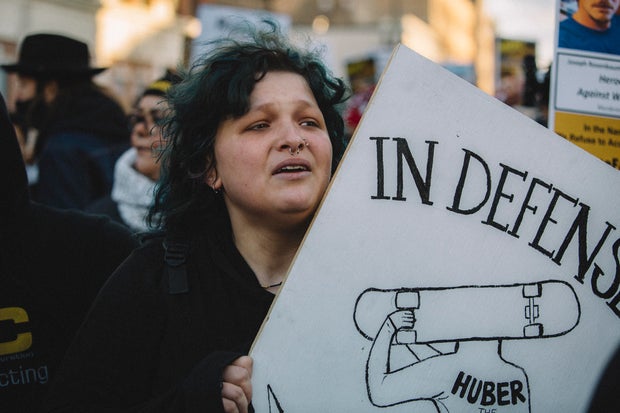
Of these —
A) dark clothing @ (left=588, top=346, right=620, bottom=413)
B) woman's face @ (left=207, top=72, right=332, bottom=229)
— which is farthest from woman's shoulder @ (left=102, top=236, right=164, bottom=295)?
dark clothing @ (left=588, top=346, right=620, bottom=413)

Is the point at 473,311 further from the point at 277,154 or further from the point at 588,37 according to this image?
the point at 588,37

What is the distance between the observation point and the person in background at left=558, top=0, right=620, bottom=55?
207 centimetres

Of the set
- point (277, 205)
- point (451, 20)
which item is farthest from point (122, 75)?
point (451, 20)

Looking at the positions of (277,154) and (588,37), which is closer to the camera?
(277,154)

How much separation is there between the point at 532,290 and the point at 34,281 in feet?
3.99

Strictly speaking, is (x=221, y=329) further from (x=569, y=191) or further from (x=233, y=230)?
(x=569, y=191)

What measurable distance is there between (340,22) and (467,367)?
2964 cm

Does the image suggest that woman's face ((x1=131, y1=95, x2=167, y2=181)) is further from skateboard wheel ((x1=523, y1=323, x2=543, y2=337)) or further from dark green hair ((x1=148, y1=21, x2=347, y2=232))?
skateboard wheel ((x1=523, y1=323, x2=543, y2=337))

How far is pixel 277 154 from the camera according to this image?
5.25 feet

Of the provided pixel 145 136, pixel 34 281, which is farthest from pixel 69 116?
pixel 34 281

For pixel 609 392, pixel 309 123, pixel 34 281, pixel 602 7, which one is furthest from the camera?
pixel 602 7

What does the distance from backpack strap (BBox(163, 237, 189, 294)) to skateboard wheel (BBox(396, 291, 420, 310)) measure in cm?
48

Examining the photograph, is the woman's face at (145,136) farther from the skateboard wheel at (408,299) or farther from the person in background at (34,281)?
the skateboard wheel at (408,299)

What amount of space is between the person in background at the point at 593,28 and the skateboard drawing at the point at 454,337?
A: 915mm
